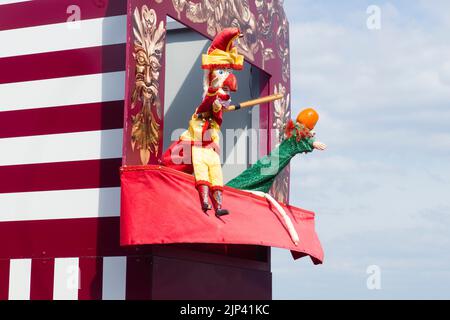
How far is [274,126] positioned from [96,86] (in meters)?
2.87

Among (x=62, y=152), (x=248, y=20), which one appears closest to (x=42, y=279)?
(x=62, y=152)

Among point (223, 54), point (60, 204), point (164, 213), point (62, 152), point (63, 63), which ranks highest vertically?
point (63, 63)

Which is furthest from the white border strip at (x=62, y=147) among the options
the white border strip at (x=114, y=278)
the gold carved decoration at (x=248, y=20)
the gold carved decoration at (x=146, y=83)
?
the gold carved decoration at (x=248, y=20)

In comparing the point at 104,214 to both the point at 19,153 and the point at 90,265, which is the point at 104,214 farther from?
the point at 19,153

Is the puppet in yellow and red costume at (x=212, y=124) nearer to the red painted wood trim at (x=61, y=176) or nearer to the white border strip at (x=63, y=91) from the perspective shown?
the red painted wood trim at (x=61, y=176)

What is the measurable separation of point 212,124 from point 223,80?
1.27ft

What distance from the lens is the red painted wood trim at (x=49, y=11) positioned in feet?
22.5

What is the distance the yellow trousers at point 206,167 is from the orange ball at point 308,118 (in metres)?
1.44

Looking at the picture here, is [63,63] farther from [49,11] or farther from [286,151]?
[286,151]

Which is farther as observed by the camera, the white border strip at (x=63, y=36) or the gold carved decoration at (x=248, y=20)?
the gold carved decoration at (x=248, y=20)

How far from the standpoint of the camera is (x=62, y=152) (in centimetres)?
687

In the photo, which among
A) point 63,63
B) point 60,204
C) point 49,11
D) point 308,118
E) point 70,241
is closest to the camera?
point 70,241

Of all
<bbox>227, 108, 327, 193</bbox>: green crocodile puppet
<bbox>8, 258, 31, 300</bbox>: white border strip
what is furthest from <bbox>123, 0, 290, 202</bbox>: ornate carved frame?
<bbox>8, 258, 31, 300</bbox>: white border strip

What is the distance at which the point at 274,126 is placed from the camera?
9109 mm
